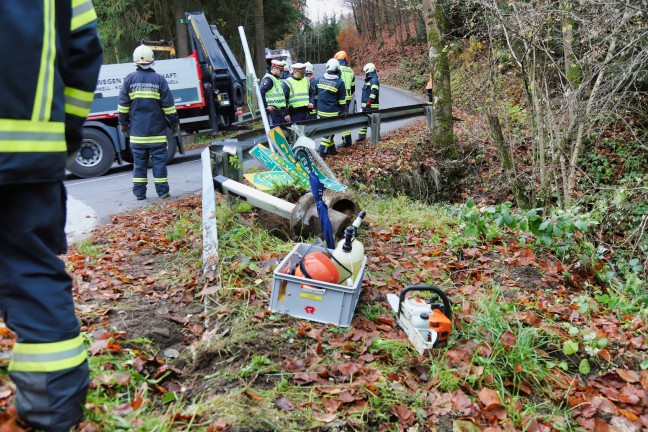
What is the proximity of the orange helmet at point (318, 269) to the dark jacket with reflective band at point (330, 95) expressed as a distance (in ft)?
27.0

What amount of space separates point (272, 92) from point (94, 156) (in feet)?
12.6

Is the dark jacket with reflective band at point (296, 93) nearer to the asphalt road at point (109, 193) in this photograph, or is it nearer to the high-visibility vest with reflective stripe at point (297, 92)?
the high-visibility vest with reflective stripe at point (297, 92)

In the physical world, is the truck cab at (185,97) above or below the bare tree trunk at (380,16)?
below

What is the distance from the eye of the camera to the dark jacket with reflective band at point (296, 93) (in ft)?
34.7

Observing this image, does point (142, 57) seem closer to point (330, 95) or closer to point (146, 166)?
point (146, 166)

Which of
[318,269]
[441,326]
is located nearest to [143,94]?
[318,269]

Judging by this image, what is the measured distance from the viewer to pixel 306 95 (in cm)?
1080

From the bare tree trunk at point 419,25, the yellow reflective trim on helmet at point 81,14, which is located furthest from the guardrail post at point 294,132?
the bare tree trunk at point 419,25

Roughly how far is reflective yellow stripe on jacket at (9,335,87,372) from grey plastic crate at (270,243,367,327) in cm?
146

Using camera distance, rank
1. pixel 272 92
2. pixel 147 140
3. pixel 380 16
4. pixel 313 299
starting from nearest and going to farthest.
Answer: pixel 313 299 → pixel 147 140 → pixel 272 92 → pixel 380 16

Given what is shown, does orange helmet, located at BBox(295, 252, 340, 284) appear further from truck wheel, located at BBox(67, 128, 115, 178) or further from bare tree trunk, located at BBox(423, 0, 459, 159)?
truck wheel, located at BBox(67, 128, 115, 178)

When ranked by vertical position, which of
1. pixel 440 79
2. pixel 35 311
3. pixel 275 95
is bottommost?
pixel 35 311

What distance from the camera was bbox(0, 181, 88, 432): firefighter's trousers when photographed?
193 cm

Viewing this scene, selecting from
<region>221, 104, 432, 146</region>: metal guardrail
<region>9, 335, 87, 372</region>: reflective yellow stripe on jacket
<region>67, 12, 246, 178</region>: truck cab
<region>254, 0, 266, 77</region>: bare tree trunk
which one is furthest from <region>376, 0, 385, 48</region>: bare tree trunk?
<region>9, 335, 87, 372</region>: reflective yellow stripe on jacket
